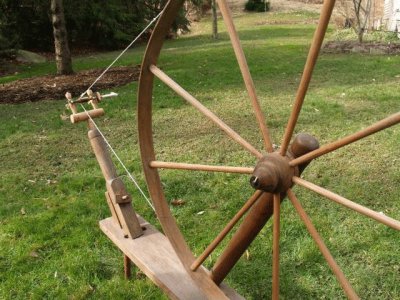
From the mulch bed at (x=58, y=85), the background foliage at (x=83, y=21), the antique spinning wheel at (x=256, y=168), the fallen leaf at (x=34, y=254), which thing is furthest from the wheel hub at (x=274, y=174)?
the background foliage at (x=83, y=21)

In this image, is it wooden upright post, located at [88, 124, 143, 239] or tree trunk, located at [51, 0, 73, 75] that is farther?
tree trunk, located at [51, 0, 73, 75]

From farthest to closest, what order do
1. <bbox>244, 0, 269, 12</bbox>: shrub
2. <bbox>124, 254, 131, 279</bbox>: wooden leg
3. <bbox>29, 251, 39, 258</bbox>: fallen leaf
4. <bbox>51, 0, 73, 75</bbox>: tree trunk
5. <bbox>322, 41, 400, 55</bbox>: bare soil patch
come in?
<bbox>244, 0, 269, 12</bbox>: shrub, <bbox>322, 41, 400, 55</bbox>: bare soil patch, <bbox>51, 0, 73, 75</bbox>: tree trunk, <bbox>29, 251, 39, 258</bbox>: fallen leaf, <bbox>124, 254, 131, 279</bbox>: wooden leg

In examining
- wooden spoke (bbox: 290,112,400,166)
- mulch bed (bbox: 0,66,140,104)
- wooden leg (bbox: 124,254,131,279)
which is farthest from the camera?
mulch bed (bbox: 0,66,140,104)

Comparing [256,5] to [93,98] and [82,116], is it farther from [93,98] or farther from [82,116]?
[82,116]

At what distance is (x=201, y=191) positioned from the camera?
13.0 ft

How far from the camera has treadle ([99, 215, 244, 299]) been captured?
2.25 meters

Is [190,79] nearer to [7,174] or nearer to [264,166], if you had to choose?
[7,174]

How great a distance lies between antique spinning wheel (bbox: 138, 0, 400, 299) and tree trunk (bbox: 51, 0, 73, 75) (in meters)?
7.02

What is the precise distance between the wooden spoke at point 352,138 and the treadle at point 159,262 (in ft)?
3.04

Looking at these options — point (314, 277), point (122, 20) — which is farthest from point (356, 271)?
point (122, 20)

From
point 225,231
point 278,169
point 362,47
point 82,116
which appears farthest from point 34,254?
point 362,47

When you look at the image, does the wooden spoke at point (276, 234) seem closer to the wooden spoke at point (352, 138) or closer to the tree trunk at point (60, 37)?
the wooden spoke at point (352, 138)

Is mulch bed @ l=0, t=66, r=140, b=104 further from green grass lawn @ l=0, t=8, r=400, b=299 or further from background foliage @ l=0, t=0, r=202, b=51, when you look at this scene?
background foliage @ l=0, t=0, r=202, b=51

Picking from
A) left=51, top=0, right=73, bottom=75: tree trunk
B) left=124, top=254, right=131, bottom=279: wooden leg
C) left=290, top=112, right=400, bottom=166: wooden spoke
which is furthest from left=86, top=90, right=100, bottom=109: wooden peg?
left=51, top=0, right=73, bottom=75: tree trunk
